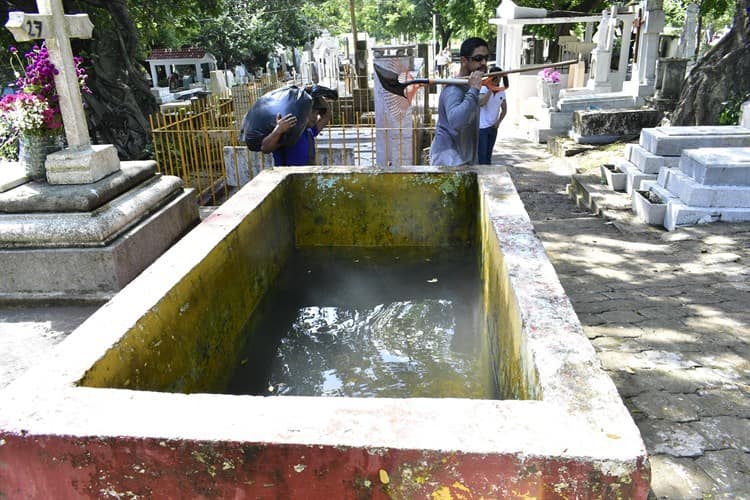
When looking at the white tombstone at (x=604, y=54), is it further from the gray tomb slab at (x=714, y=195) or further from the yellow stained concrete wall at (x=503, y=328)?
the yellow stained concrete wall at (x=503, y=328)

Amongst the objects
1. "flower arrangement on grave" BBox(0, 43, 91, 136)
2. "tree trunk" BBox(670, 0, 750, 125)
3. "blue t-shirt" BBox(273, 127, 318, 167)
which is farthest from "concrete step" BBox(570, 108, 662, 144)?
"flower arrangement on grave" BBox(0, 43, 91, 136)

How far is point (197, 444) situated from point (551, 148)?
10286 millimetres

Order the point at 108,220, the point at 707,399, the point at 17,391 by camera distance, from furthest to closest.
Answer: the point at 108,220 < the point at 707,399 < the point at 17,391

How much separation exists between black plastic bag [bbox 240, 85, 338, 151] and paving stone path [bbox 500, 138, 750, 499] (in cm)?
251

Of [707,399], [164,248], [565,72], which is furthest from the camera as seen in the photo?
[565,72]

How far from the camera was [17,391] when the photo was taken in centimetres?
152

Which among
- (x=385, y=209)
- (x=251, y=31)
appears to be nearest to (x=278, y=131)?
(x=385, y=209)

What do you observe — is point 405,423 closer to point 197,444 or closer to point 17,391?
point 197,444

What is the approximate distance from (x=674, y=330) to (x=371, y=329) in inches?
74.8

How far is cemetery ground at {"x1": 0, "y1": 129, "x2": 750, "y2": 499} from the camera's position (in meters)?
2.41

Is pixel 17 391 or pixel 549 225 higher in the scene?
pixel 17 391

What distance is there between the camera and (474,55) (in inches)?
165

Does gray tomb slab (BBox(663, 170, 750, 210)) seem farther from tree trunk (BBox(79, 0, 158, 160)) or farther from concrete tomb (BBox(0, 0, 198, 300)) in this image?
tree trunk (BBox(79, 0, 158, 160))

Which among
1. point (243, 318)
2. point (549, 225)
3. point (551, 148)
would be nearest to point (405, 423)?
point (243, 318)
